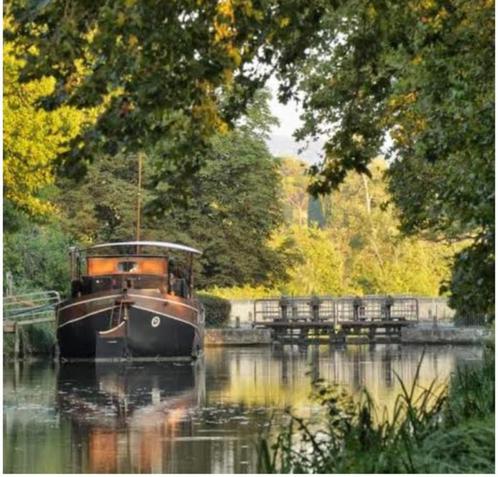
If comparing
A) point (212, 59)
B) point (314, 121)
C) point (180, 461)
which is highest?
point (314, 121)

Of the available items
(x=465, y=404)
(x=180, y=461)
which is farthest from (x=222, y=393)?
(x=465, y=404)

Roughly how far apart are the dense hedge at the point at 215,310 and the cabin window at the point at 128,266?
16789mm

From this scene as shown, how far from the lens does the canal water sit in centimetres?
1861

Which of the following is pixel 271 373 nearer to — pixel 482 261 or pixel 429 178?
pixel 429 178

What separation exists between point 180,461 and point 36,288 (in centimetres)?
3240

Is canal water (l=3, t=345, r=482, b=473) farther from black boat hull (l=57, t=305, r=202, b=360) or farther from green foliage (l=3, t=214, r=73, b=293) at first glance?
green foliage (l=3, t=214, r=73, b=293)

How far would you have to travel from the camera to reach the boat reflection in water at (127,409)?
18.9m

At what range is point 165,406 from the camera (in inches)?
1096

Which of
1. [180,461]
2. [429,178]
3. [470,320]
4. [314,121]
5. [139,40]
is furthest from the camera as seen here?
[470,320]

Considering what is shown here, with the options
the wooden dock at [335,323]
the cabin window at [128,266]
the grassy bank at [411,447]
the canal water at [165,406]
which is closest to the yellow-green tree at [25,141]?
the canal water at [165,406]

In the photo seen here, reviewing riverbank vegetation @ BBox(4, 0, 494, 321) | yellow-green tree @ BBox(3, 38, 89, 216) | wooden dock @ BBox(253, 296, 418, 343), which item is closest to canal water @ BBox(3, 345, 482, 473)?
riverbank vegetation @ BBox(4, 0, 494, 321)

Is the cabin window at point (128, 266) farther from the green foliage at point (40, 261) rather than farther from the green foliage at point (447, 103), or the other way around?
the green foliage at point (447, 103)

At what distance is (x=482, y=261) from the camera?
571 inches

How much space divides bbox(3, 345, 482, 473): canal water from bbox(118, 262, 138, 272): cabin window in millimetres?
3578
